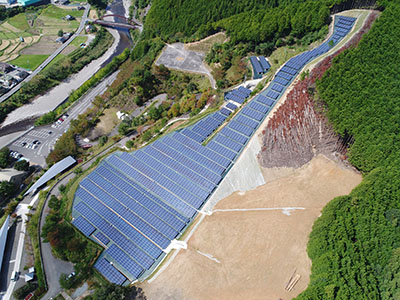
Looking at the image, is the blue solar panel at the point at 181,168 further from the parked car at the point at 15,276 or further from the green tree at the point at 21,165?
the green tree at the point at 21,165

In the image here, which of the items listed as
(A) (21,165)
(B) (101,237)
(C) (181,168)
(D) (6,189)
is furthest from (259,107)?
(D) (6,189)

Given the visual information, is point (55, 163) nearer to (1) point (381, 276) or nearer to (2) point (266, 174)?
(2) point (266, 174)

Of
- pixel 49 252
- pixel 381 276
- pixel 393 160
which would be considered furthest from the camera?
pixel 393 160

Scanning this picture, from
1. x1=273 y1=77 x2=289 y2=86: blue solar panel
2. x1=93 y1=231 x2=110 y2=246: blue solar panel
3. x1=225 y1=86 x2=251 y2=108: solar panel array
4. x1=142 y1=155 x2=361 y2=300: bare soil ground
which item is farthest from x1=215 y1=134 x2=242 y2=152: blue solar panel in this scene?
x1=93 y1=231 x2=110 y2=246: blue solar panel

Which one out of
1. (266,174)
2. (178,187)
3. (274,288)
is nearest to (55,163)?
(178,187)

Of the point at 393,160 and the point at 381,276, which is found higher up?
the point at 393,160

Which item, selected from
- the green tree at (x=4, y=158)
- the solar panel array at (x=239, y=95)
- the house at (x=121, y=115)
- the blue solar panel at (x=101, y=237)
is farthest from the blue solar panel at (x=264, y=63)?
the green tree at (x=4, y=158)

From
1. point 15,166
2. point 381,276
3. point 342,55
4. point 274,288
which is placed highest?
point 342,55
